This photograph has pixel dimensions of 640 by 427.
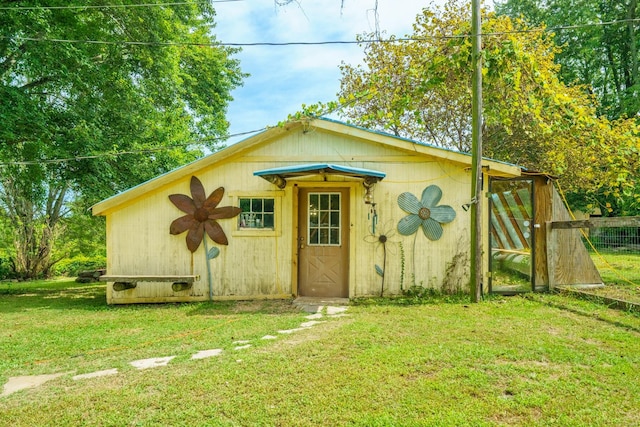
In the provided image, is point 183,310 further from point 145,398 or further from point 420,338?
point 420,338

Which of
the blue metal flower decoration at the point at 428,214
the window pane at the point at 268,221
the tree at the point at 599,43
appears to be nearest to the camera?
the blue metal flower decoration at the point at 428,214

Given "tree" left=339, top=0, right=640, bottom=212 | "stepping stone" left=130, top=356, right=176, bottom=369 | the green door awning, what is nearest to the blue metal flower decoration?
the green door awning

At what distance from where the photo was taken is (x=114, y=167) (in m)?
8.97

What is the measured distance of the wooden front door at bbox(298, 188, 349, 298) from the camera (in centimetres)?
662

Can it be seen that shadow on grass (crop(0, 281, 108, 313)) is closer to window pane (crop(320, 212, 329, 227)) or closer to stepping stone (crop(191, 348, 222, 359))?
stepping stone (crop(191, 348, 222, 359))

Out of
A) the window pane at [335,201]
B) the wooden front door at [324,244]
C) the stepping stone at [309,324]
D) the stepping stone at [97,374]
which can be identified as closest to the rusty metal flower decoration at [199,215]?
the wooden front door at [324,244]

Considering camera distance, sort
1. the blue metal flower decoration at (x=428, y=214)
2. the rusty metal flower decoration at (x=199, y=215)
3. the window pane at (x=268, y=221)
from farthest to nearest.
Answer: the window pane at (x=268, y=221) < the rusty metal flower decoration at (x=199, y=215) < the blue metal flower decoration at (x=428, y=214)

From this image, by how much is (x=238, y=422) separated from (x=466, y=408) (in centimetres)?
155

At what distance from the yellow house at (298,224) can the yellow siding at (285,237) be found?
2 cm

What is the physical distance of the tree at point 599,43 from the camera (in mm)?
19922

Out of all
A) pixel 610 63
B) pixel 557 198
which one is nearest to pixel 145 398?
pixel 557 198

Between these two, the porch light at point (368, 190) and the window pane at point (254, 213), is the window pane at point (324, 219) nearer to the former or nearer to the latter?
the porch light at point (368, 190)

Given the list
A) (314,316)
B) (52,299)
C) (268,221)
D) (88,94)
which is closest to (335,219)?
(268,221)

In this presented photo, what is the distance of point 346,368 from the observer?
314cm
